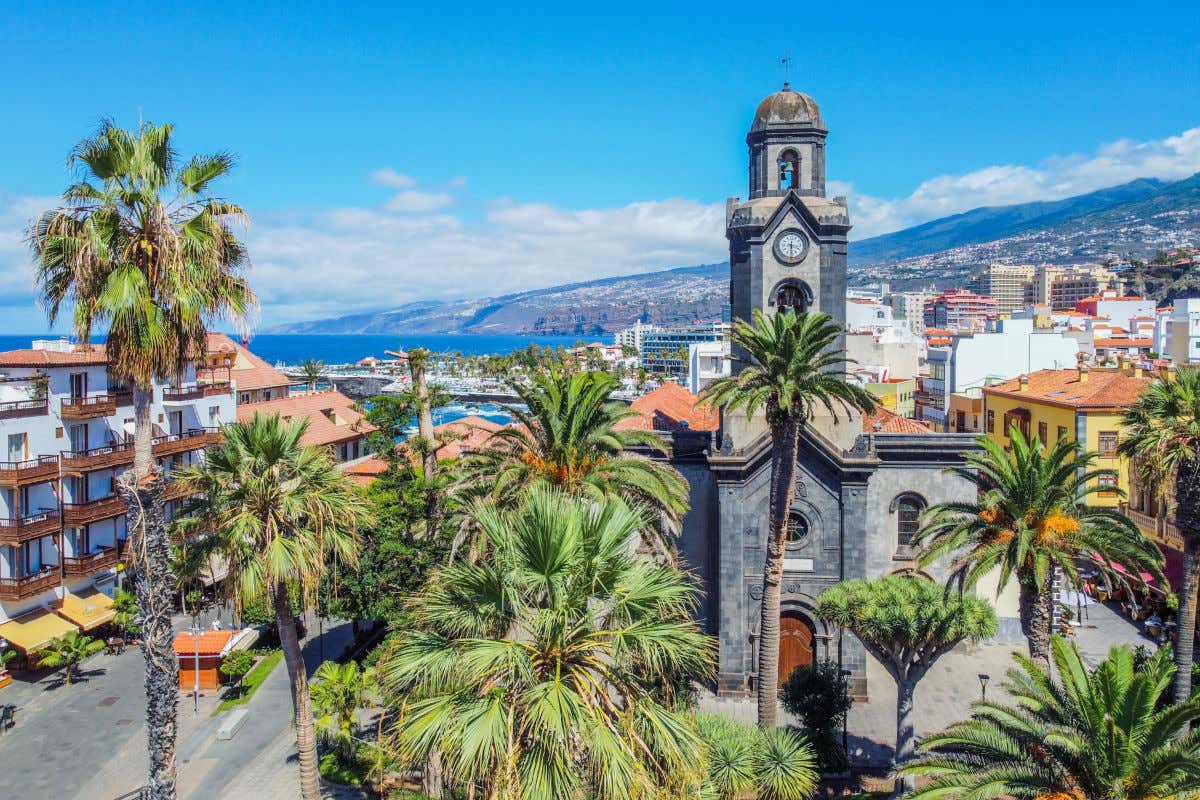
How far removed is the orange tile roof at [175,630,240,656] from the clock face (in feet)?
73.3

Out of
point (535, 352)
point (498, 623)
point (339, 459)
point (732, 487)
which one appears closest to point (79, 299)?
point (498, 623)

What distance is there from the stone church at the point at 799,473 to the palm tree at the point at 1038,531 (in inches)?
276

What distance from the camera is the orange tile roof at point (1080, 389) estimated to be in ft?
135

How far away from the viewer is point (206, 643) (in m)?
28.6

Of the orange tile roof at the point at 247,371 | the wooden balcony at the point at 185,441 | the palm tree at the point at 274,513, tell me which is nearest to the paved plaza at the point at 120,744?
the palm tree at the point at 274,513

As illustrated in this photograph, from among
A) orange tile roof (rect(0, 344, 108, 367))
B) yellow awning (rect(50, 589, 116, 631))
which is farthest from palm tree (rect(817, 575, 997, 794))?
orange tile roof (rect(0, 344, 108, 367))

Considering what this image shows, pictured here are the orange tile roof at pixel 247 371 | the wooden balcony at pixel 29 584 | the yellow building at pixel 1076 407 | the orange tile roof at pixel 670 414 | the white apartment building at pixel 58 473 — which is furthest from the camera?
the orange tile roof at pixel 247 371

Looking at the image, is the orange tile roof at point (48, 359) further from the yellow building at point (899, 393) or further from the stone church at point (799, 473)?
the yellow building at point (899, 393)

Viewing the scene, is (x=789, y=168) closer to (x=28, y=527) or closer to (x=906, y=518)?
(x=906, y=518)

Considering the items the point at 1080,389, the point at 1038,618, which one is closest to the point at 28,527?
the point at 1038,618

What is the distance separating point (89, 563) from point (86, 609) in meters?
1.99

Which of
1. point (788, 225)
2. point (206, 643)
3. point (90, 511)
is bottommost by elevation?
point (206, 643)

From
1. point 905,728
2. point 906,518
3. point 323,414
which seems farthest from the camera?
point 323,414

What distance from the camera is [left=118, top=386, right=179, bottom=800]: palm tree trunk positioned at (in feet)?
49.6
